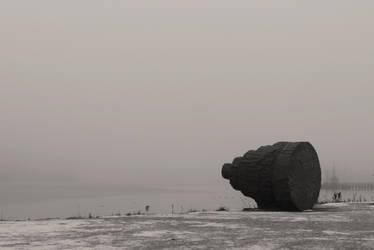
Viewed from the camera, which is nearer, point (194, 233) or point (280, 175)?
point (194, 233)

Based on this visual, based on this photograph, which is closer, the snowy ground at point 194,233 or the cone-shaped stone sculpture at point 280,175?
the snowy ground at point 194,233

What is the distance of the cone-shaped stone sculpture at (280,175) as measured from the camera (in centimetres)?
1531

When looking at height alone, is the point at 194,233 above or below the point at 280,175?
below

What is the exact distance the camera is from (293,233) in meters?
9.16

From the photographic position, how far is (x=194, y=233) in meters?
9.14

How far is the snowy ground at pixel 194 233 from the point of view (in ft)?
25.4

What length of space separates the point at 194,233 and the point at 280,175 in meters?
6.73

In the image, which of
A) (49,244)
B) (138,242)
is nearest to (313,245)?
(138,242)

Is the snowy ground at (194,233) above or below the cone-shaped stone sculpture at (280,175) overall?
below

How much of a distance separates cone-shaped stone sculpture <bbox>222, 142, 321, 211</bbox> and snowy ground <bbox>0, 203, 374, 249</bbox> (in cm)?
332

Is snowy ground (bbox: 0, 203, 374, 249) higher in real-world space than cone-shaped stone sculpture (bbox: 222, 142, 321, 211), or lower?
lower

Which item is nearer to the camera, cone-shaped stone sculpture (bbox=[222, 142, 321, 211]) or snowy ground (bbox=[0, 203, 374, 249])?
snowy ground (bbox=[0, 203, 374, 249])

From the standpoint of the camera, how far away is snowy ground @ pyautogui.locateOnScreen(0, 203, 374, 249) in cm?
775

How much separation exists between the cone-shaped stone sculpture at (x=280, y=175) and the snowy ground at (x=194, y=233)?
3.32 meters
